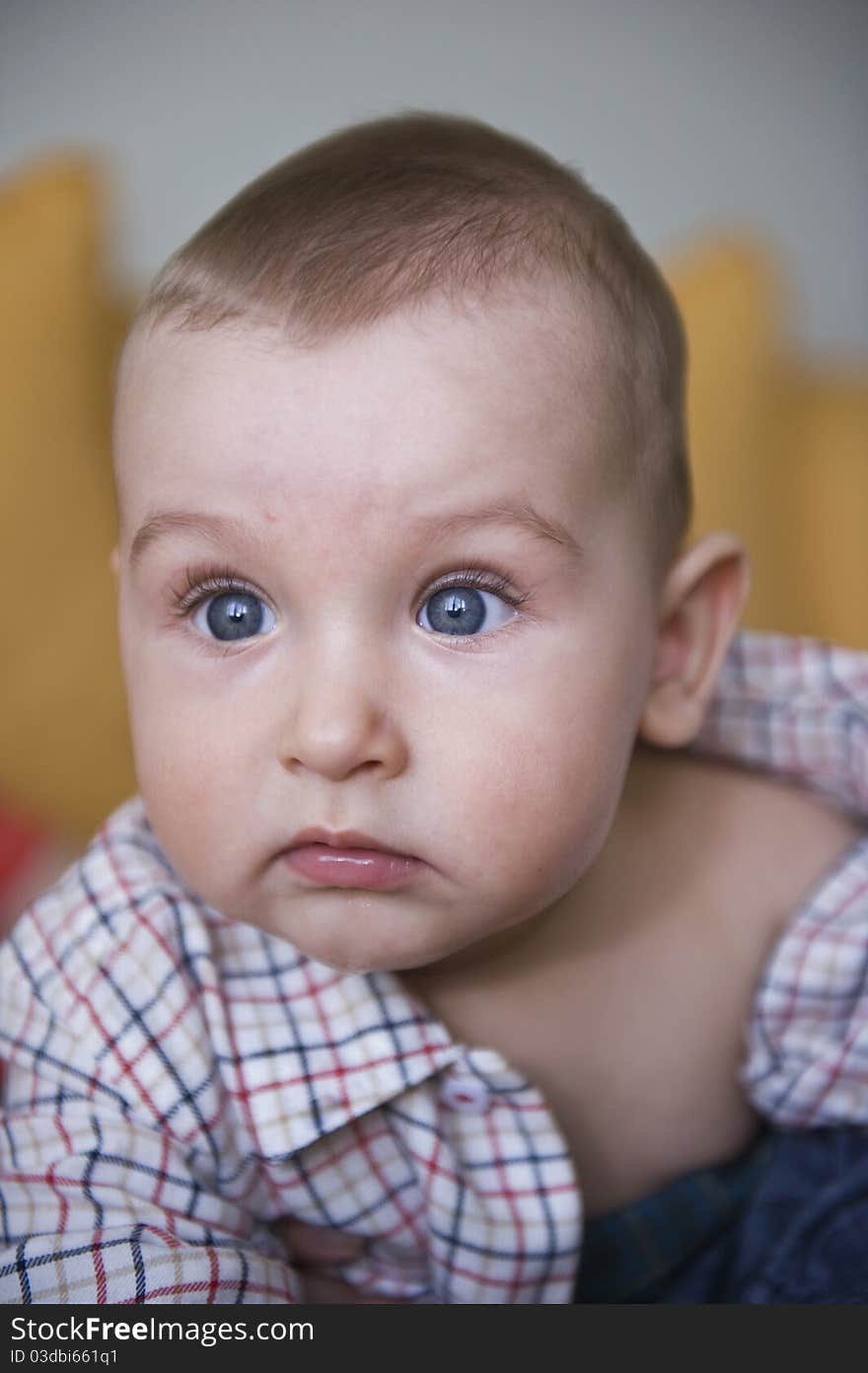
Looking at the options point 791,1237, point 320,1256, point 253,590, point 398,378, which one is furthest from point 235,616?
point 791,1237

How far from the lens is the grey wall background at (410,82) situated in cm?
88

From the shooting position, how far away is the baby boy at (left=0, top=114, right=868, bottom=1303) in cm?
58

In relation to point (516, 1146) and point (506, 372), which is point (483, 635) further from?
point (516, 1146)

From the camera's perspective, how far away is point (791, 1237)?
768 millimetres

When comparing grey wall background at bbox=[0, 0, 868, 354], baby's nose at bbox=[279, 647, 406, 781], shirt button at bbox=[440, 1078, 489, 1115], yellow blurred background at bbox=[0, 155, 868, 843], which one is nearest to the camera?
baby's nose at bbox=[279, 647, 406, 781]

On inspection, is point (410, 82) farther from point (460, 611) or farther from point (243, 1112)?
point (243, 1112)

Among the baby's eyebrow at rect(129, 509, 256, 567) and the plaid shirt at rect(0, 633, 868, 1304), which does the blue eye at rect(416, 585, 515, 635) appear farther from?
the plaid shirt at rect(0, 633, 868, 1304)

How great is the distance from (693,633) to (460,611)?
0.20 meters

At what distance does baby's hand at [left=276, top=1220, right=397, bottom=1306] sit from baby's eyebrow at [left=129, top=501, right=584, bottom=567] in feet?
1.13

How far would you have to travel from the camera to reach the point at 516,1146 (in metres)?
0.70

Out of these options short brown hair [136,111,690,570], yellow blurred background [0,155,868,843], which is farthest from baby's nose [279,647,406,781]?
yellow blurred background [0,155,868,843]

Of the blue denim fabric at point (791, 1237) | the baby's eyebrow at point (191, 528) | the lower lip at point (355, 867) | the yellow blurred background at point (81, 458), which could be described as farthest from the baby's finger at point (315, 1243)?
the yellow blurred background at point (81, 458)

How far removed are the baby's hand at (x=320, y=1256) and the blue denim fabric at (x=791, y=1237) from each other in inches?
4.9

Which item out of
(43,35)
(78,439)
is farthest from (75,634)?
(43,35)
